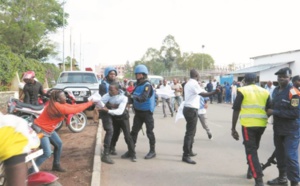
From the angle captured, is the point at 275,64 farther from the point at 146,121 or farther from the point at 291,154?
the point at 291,154

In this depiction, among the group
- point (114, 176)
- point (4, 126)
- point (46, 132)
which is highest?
point (4, 126)

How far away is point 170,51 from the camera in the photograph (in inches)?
3071

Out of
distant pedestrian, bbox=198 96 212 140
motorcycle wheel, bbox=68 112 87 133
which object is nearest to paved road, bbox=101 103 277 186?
distant pedestrian, bbox=198 96 212 140

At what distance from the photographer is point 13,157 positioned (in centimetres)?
173

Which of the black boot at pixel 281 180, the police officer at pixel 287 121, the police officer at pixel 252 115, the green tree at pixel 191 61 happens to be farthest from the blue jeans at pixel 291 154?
the green tree at pixel 191 61

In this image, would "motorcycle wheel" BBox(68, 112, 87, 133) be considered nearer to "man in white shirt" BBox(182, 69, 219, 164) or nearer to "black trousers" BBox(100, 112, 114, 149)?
"black trousers" BBox(100, 112, 114, 149)

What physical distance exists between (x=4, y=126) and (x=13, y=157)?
0.20m

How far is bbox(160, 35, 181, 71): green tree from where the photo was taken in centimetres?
7738

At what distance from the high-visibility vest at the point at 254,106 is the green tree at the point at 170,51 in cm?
7310

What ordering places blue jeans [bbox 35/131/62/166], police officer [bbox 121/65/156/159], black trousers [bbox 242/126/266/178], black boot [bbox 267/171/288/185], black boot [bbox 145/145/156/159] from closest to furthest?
black trousers [bbox 242/126/266/178], blue jeans [bbox 35/131/62/166], black boot [bbox 267/171/288/185], police officer [bbox 121/65/156/159], black boot [bbox 145/145/156/159]

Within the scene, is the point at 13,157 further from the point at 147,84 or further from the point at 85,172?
the point at 147,84

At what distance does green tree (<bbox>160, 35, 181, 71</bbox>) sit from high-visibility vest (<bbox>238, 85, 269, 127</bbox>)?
73.1 m

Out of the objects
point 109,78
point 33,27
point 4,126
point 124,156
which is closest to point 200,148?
point 124,156

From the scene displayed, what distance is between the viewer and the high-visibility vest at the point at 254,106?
464 centimetres
